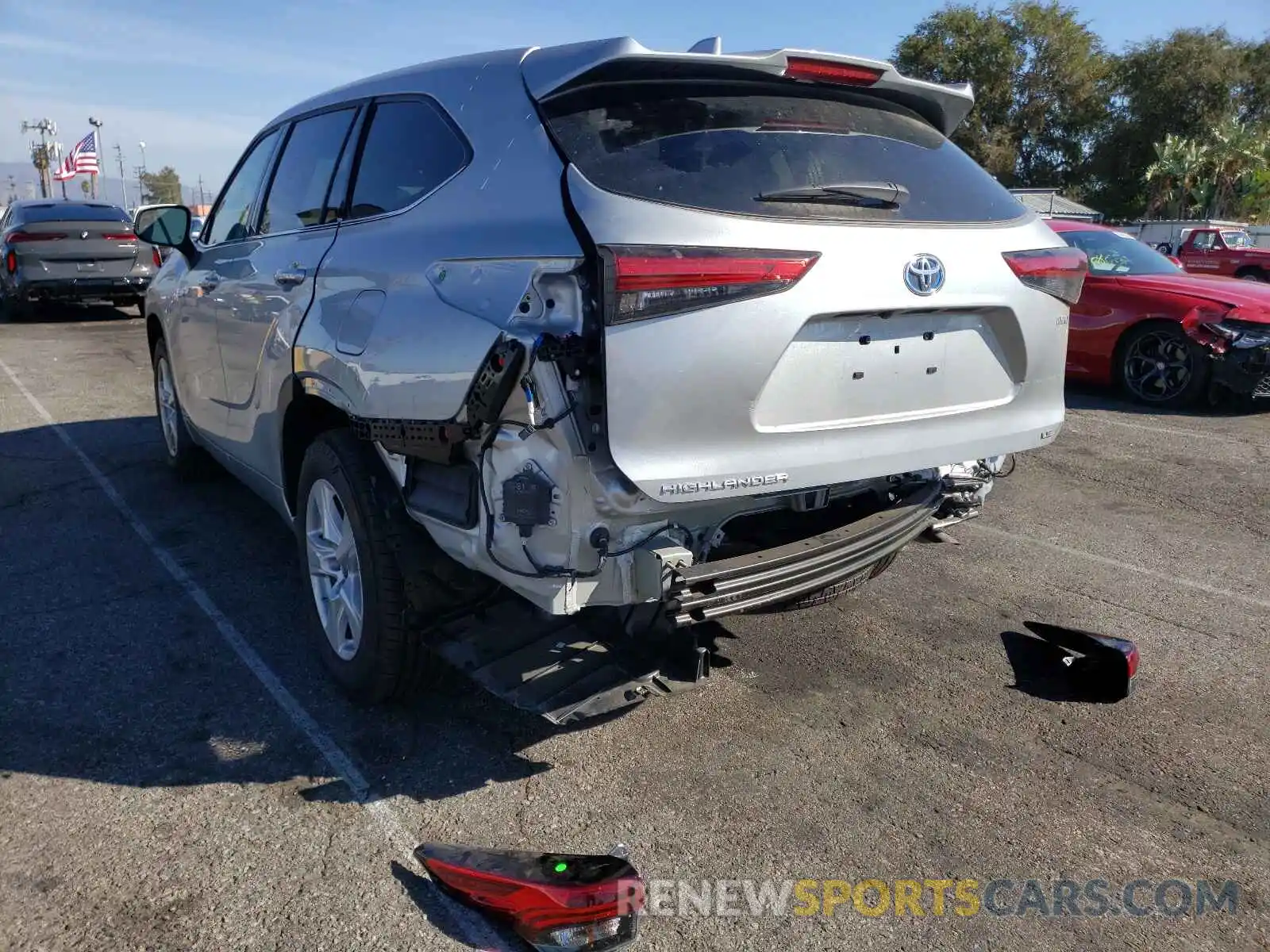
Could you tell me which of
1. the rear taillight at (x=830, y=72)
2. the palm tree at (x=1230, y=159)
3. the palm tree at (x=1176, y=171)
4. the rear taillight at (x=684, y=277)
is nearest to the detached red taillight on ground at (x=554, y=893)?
the rear taillight at (x=684, y=277)

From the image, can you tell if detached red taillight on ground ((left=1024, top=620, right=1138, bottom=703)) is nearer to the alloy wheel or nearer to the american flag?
the alloy wheel

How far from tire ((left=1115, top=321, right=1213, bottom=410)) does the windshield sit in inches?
28.8

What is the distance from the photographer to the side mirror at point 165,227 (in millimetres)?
4984

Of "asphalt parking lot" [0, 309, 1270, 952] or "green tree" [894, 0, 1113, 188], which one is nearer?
"asphalt parking lot" [0, 309, 1270, 952]

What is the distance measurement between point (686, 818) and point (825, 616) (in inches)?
62.8

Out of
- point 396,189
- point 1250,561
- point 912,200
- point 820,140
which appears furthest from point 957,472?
point 1250,561

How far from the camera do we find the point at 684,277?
8.09 feet

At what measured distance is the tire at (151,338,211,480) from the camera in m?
5.78

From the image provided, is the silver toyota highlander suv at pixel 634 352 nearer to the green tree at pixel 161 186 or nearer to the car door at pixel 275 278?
the car door at pixel 275 278

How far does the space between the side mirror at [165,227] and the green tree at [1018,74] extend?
43.5m

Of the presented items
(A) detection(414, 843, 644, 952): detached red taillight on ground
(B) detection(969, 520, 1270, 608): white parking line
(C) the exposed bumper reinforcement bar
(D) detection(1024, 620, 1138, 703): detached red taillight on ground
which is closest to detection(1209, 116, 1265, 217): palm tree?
(B) detection(969, 520, 1270, 608): white parking line

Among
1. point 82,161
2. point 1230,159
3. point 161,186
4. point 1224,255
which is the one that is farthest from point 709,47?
point 161,186

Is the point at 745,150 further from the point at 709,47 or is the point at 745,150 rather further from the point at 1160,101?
the point at 1160,101

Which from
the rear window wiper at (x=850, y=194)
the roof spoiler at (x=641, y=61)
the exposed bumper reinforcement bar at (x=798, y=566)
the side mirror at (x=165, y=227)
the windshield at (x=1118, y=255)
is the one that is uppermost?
the roof spoiler at (x=641, y=61)
